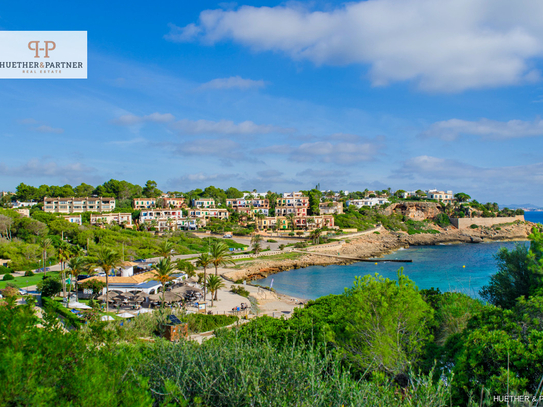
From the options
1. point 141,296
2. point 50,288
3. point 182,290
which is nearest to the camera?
point 50,288

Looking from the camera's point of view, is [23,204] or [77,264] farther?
[23,204]

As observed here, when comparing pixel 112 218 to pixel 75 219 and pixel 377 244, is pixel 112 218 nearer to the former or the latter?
pixel 75 219

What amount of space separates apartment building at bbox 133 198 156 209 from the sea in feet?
189

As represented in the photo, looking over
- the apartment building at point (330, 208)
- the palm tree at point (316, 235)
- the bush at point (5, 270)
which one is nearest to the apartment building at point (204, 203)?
the apartment building at point (330, 208)

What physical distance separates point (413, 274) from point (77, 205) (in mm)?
78371

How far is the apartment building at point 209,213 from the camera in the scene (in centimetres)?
9369

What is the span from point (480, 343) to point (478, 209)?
402 feet

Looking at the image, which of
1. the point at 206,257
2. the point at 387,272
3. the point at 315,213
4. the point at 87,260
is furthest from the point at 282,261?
the point at 315,213

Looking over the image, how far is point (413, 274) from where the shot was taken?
161 ft

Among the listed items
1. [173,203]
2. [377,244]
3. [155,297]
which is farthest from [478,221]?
[155,297]

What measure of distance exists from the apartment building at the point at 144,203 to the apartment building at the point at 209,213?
12385mm

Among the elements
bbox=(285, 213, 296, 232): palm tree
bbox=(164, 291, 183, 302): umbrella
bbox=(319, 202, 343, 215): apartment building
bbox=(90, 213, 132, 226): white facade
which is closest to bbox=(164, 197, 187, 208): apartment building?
bbox=(90, 213, 132, 226): white facade

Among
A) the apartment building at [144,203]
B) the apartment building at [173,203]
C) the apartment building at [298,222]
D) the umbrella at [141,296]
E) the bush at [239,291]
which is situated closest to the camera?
the umbrella at [141,296]

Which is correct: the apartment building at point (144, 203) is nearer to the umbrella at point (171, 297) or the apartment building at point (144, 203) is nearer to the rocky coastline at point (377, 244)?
the rocky coastline at point (377, 244)
